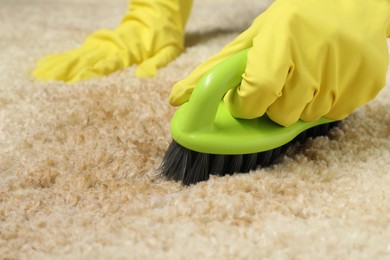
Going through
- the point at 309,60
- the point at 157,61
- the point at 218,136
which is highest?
the point at 309,60

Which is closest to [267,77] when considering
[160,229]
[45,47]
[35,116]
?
[160,229]

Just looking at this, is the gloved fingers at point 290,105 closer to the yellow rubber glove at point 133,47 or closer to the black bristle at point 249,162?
the black bristle at point 249,162

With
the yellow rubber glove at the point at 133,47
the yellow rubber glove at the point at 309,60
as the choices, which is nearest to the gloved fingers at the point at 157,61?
the yellow rubber glove at the point at 133,47

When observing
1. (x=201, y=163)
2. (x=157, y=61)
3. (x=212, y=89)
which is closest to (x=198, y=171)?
(x=201, y=163)

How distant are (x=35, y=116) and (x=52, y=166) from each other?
0.19m

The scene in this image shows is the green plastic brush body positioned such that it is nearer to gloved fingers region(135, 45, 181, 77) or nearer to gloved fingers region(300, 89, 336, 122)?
gloved fingers region(300, 89, 336, 122)

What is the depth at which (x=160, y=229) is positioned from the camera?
663 mm

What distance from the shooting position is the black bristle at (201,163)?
78cm

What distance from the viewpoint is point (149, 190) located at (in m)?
0.77

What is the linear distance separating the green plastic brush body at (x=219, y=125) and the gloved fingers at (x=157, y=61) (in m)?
0.42

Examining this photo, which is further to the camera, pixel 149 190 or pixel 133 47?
pixel 133 47

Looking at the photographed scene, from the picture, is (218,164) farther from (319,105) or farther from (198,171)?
(319,105)

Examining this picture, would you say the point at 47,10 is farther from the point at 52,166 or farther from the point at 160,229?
the point at 160,229

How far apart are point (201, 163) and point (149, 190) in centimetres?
8
